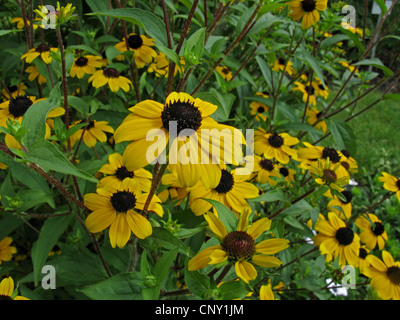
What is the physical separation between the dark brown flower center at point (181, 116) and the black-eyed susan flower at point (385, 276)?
0.92 metres

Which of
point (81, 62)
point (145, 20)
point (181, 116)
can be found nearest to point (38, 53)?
point (81, 62)

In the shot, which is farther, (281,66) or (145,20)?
(281,66)

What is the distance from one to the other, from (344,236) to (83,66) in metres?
1.28

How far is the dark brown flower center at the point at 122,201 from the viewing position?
90 cm

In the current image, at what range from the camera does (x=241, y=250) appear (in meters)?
0.76

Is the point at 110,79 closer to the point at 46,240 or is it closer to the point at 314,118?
the point at 46,240

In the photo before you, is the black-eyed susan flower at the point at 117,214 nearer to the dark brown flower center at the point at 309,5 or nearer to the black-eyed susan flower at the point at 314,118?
the dark brown flower center at the point at 309,5

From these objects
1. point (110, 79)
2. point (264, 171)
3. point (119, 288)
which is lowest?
point (119, 288)

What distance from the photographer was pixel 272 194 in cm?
103

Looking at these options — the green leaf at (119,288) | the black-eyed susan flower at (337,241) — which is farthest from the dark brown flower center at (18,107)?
the black-eyed susan flower at (337,241)

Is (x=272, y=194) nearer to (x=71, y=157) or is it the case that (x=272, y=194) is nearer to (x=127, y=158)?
(x=127, y=158)

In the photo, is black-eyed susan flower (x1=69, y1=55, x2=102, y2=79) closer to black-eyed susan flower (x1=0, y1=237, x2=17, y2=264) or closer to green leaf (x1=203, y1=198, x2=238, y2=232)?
black-eyed susan flower (x1=0, y1=237, x2=17, y2=264)

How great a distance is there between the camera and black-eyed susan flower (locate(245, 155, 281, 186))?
1360 millimetres
